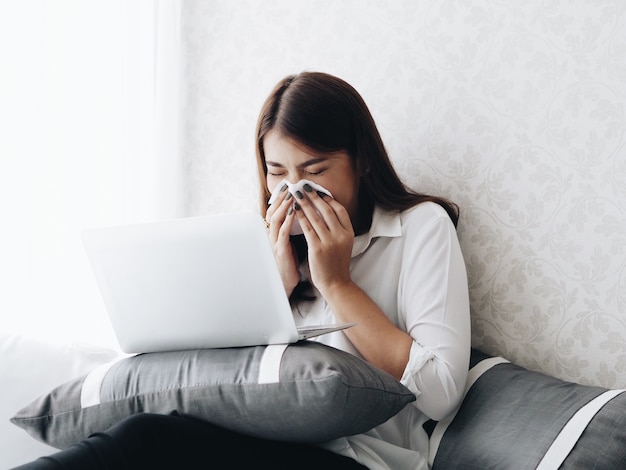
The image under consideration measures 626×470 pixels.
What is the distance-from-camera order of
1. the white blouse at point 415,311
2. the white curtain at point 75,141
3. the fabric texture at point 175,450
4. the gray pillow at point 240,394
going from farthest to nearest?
the white curtain at point 75,141 → the white blouse at point 415,311 → the gray pillow at point 240,394 → the fabric texture at point 175,450

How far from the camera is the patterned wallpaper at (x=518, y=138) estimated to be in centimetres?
132

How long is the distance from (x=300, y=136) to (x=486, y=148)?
398 mm

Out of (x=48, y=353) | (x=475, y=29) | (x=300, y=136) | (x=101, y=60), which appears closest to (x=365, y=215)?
(x=300, y=136)

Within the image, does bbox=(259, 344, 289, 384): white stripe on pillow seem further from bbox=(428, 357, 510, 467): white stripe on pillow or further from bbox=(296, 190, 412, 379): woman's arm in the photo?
bbox=(428, 357, 510, 467): white stripe on pillow

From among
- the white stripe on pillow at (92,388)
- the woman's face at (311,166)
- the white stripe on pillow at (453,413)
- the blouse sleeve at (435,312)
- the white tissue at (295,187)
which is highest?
the woman's face at (311,166)

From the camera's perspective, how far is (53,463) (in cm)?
85

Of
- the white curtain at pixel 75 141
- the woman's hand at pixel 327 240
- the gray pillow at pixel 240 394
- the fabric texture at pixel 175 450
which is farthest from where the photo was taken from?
the white curtain at pixel 75 141

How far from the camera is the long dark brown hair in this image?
1.47 m

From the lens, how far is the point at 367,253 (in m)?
1.51

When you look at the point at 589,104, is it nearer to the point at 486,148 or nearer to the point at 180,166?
the point at 486,148

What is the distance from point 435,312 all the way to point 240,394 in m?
0.44

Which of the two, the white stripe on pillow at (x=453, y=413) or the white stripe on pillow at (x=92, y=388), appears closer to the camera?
the white stripe on pillow at (x=92, y=388)

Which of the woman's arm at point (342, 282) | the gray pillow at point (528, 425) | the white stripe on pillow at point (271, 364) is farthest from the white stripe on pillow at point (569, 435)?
the white stripe on pillow at point (271, 364)

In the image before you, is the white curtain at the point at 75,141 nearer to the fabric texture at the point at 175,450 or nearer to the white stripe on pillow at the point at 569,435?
the fabric texture at the point at 175,450
